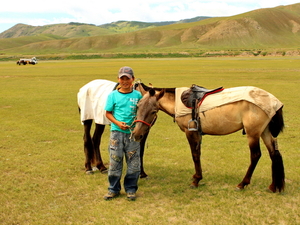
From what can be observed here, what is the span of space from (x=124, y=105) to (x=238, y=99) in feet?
6.74

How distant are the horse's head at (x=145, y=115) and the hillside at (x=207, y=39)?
161570 millimetres

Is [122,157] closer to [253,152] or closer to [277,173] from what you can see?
[253,152]

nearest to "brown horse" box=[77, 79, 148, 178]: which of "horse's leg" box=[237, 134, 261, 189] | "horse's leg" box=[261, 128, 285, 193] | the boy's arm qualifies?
the boy's arm

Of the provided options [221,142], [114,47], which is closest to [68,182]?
[221,142]

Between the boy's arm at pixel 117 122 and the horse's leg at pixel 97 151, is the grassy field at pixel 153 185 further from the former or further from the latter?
the boy's arm at pixel 117 122

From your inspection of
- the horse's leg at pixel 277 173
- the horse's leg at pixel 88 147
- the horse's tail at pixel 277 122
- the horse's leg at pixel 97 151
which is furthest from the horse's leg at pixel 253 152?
the horse's leg at pixel 88 147

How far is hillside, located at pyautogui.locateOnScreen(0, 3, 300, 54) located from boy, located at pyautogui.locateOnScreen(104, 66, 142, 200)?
161 m

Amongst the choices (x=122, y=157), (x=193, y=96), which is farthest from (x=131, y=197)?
(x=193, y=96)

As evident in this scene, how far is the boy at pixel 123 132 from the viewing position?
16.3ft

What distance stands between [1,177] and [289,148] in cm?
714

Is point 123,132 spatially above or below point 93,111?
below

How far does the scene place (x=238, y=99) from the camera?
17.3 ft

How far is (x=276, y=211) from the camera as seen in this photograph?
462 centimetres

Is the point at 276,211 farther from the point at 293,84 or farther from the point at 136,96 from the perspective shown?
the point at 293,84
